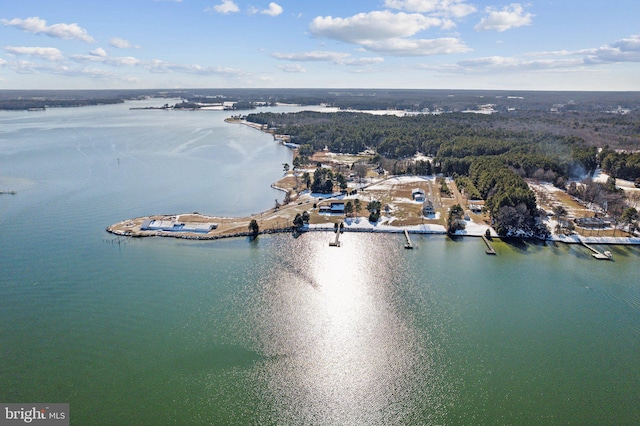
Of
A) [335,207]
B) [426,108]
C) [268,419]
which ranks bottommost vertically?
[268,419]

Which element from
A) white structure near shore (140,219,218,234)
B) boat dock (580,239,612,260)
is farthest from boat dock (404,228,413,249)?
white structure near shore (140,219,218,234)

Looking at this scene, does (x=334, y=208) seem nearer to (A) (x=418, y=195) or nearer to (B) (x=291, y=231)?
(B) (x=291, y=231)

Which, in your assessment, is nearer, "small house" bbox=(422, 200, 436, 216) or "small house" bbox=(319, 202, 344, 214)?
"small house" bbox=(422, 200, 436, 216)

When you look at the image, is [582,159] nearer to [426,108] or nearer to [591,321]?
[591,321]

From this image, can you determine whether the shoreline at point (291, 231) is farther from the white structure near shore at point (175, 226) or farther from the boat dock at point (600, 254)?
the boat dock at point (600, 254)

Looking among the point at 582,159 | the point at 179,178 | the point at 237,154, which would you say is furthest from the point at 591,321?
the point at 237,154

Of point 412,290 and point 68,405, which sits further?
point 412,290

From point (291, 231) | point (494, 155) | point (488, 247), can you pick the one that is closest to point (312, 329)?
point (291, 231)

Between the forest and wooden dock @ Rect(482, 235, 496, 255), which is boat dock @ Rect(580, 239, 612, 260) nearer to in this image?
the forest
